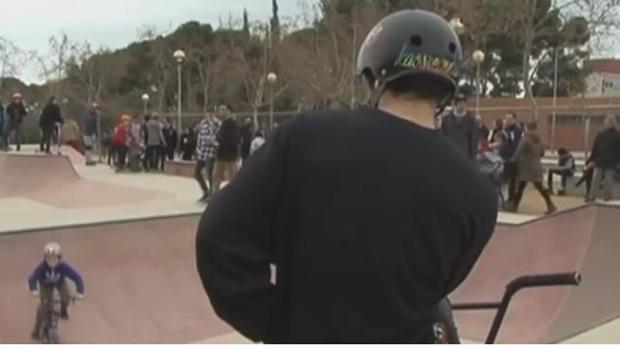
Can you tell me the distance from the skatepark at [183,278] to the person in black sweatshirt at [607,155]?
4.33 m

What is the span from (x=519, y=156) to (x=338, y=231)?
43.2 feet

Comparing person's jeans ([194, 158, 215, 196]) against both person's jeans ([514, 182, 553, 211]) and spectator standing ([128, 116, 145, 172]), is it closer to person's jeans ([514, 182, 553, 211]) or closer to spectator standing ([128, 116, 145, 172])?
person's jeans ([514, 182, 553, 211])

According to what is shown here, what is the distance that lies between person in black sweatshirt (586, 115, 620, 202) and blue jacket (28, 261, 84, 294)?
34.8ft

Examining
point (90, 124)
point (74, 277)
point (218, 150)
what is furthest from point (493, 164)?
point (90, 124)

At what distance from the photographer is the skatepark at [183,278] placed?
8680 millimetres

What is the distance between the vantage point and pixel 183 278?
Result: 10062 mm

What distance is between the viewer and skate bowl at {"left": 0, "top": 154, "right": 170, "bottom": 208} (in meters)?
17.7

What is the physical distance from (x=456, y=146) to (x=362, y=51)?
294mm

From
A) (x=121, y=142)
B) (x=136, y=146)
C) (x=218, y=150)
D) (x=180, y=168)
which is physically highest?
(x=218, y=150)

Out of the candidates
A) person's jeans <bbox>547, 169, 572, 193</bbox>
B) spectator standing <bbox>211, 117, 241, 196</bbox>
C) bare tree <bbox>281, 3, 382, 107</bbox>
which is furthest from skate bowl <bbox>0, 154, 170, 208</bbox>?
bare tree <bbox>281, 3, 382, 107</bbox>

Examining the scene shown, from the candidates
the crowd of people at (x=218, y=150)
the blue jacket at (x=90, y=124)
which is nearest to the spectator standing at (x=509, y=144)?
the crowd of people at (x=218, y=150)

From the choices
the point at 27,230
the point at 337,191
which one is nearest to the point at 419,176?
the point at 337,191

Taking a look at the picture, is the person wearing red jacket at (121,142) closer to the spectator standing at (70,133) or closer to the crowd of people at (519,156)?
the spectator standing at (70,133)

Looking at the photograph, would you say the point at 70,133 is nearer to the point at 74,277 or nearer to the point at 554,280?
the point at 74,277
